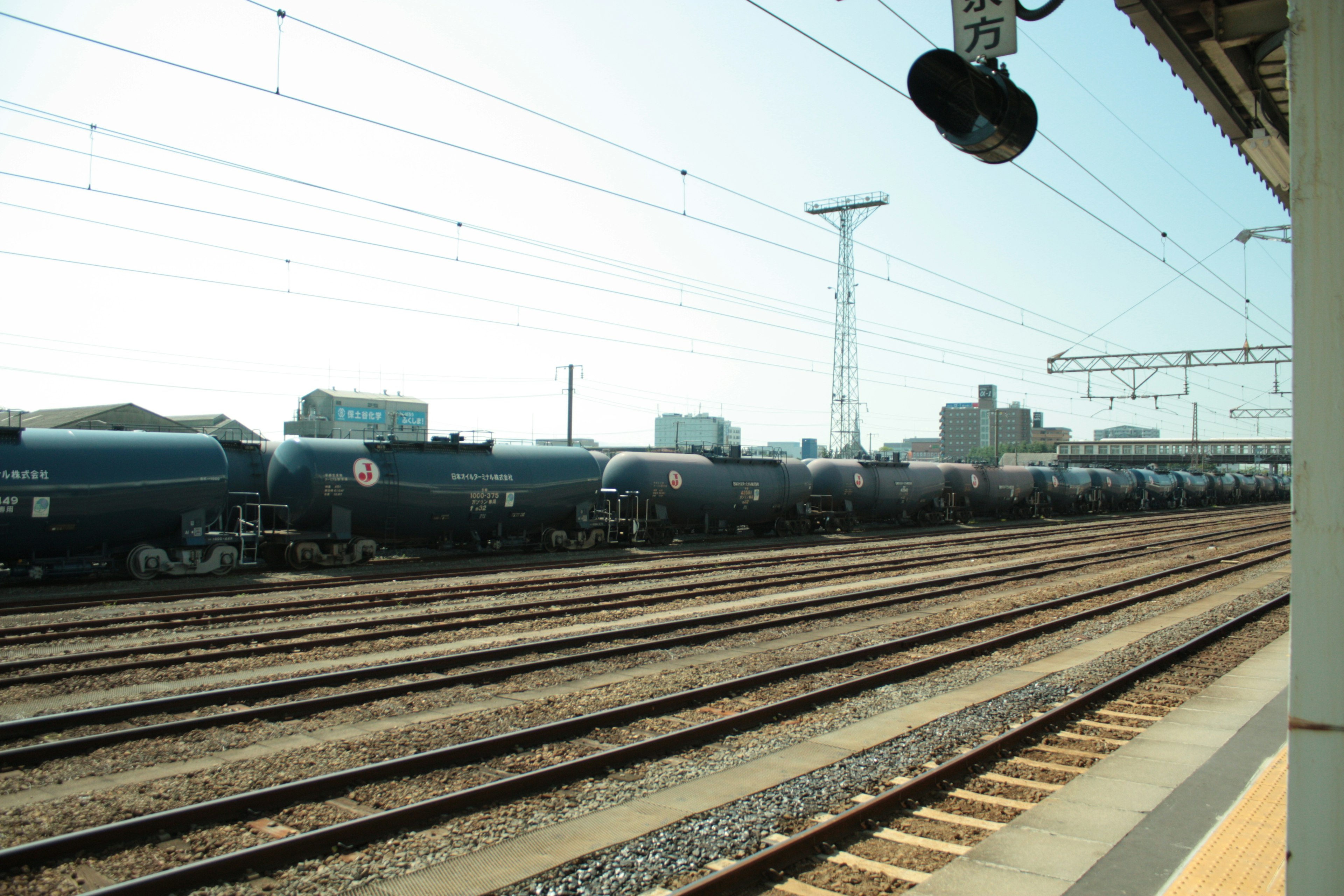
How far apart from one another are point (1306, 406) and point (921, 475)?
128 ft

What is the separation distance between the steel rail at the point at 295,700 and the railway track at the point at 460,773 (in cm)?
7

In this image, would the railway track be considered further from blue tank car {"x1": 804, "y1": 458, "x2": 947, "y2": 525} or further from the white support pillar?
blue tank car {"x1": 804, "y1": 458, "x2": 947, "y2": 525}

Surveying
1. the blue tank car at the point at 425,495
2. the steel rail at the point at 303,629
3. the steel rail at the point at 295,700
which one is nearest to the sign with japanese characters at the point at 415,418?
the blue tank car at the point at 425,495

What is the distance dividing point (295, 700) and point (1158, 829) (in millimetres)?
8317

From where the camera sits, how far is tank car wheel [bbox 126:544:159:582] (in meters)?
19.1

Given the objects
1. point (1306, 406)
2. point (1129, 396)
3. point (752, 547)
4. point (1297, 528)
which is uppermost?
point (1129, 396)

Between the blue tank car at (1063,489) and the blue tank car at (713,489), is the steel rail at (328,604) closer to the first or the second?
the blue tank car at (713,489)

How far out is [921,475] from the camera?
40406 millimetres

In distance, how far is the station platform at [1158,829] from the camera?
16.3 ft

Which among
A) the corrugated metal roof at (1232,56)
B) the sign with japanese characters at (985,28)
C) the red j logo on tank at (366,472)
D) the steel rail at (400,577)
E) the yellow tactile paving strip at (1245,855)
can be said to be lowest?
the steel rail at (400,577)

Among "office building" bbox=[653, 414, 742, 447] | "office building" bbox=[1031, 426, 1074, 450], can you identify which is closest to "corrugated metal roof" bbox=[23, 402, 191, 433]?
"office building" bbox=[653, 414, 742, 447]

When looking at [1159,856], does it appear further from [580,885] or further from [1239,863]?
[580,885]

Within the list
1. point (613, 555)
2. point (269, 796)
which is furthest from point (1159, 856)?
point (613, 555)

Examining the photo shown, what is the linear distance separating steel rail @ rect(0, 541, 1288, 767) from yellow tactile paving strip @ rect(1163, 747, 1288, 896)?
7589mm
